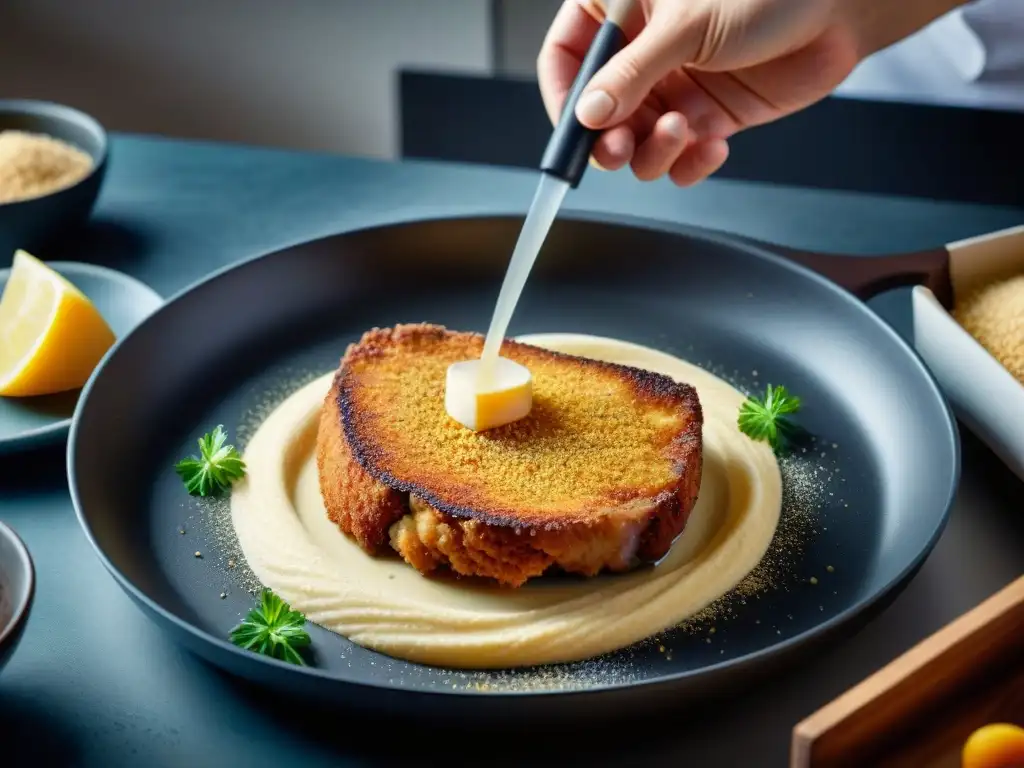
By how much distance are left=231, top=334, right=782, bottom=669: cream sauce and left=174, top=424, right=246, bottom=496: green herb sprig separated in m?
0.02

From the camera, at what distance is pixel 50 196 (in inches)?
87.0

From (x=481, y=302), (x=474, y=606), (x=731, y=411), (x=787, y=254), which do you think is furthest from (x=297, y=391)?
(x=787, y=254)

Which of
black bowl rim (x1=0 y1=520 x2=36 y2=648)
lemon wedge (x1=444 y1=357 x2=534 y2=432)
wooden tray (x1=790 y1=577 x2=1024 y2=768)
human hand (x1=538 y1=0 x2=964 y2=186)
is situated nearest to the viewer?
wooden tray (x1=790 y1=577 x2=1024 y2=768)

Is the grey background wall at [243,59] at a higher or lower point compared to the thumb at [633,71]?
lower

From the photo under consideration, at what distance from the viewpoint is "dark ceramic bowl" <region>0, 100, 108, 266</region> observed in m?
2.21

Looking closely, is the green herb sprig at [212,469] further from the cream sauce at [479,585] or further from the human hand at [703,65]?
the human hand at [703,65]

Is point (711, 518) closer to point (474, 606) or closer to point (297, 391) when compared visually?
point (474, 606)

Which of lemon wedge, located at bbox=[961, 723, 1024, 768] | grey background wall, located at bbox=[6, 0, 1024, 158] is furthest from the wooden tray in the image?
grey background wall, located at bbox=[6, 0, 1024, 158]

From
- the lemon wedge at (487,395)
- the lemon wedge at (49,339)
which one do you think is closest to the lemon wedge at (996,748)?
the lemon wedge at (487,395)

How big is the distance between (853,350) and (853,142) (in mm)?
1290

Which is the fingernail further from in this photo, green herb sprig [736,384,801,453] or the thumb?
green herb sprig [736,384,801,453]

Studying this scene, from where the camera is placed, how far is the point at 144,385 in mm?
1789

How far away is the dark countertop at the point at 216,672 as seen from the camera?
1.30 meters

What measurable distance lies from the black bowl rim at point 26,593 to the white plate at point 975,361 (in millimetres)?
1288
